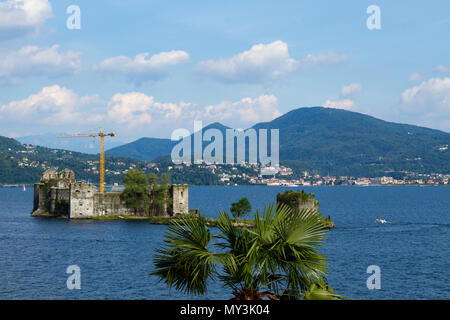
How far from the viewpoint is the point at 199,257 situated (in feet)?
41.6

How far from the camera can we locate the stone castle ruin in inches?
3762

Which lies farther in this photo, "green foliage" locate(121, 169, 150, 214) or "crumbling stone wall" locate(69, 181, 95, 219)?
"green foliage" locate(121, 169, 150, 214)

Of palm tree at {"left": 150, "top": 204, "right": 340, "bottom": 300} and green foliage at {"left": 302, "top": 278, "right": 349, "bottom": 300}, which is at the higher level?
palm tree at {"left": 150, "top": 204, "right": 340, "bottom": 300}

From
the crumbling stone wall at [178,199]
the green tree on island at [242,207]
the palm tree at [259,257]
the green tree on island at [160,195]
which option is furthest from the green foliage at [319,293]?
the green tree on island at [160,195]

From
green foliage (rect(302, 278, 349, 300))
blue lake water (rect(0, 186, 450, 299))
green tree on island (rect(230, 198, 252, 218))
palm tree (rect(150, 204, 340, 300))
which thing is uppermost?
palm tree (rect(150, 204, 340, 300))

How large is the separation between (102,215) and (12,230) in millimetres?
16098

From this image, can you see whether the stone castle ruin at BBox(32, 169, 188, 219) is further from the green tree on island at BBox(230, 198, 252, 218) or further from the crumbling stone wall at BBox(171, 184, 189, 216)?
the green tree on island at BBox(230, 198, 252, 218)

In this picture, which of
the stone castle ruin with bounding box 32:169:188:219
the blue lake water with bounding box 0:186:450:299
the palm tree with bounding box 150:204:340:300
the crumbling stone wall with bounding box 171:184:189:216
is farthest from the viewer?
the crumbling stone wall with bounding box 171:184:189:216

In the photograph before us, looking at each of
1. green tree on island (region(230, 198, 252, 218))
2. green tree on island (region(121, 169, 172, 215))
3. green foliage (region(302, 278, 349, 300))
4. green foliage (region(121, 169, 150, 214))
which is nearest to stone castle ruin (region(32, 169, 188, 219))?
green tree on island (region(121, 169, 172, 215))

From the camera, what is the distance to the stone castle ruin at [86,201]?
95.6m

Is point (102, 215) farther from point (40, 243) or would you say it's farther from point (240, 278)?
point (240, 278)

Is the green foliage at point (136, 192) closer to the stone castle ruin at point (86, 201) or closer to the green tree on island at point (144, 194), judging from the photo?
the green tree on island at point (144, 194)

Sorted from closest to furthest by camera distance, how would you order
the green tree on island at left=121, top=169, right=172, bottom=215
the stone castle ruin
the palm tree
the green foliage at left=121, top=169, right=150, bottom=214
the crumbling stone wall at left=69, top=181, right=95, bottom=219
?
the palm tree < the crumbling stone wall at left=69, top=181, right=95, bottom=219 < the stone castle ruin < the green tree on island at left=121, top=169, right=172, bottom=215 < the green foliage at left=121, top=169, right=150, bottom=214

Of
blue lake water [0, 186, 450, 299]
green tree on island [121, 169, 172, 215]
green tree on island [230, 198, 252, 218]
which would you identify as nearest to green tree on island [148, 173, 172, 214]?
green tree on island [121, 169, 172, 215]
